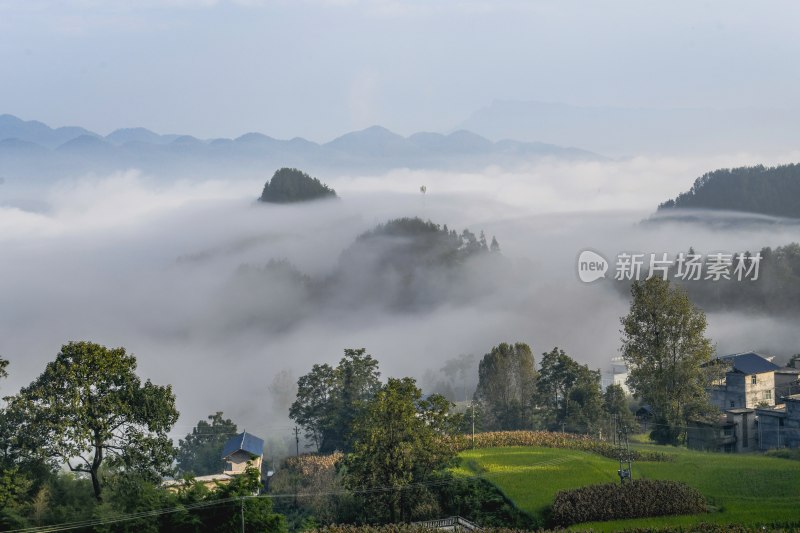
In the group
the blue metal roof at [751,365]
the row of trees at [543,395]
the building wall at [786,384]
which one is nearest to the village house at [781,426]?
the blue metal roof at [751,365]

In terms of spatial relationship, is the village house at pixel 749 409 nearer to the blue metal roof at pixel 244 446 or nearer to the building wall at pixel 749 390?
the building wall at pixel 749 390

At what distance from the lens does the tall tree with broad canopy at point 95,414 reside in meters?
25.4

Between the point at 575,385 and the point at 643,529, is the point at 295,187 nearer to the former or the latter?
the point at 575,385

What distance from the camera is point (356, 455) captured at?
28.9 m

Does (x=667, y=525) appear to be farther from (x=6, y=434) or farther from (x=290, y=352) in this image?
(x=290, y=352)

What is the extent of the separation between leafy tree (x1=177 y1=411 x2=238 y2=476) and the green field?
15.3 m

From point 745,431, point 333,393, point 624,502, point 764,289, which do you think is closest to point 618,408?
point 745,431

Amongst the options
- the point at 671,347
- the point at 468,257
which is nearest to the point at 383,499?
the point at 671,347

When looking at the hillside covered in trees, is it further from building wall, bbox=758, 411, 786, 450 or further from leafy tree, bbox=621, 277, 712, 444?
leafy tree, bbox=621, 277, 712, 444

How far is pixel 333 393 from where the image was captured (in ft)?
147

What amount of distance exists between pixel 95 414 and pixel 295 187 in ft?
375

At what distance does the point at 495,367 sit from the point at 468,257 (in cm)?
7425

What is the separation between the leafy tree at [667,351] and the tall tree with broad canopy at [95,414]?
22997 millimetres

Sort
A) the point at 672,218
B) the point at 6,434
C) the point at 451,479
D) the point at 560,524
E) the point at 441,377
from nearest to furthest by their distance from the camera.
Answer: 1. the point at 6,434
2. the point at 560,524
3. the point at 451,479
4. the point at 441,377
5. the point at 672,218
